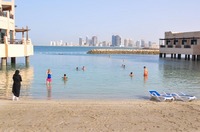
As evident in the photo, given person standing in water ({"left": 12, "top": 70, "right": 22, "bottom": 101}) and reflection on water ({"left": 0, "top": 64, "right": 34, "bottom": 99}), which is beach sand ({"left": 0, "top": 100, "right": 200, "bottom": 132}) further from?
reflection on water ({"left": 0, "top": 64, "right": 34, "bottom": 99})

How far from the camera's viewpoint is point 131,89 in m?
23.2

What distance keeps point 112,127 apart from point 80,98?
817 cm

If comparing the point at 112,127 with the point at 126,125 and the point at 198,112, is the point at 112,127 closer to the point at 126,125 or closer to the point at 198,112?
the point at 126,125

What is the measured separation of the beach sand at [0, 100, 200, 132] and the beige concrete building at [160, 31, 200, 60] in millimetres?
57517

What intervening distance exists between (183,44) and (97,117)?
69201 mm

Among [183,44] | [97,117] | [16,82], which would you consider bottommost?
[97,117]

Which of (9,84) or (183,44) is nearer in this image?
(9,84)

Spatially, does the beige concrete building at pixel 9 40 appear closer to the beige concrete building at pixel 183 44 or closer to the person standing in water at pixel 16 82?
the person standing in water at pixel 16 82

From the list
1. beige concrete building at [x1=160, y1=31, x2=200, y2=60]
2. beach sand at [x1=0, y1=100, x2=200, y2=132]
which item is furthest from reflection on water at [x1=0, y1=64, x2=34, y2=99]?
A: beige concrete building at [x1=160, y1=31, x2=200, y2=60]

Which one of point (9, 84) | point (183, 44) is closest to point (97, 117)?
point (9, 84)

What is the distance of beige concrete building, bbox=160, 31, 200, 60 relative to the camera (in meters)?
69.6

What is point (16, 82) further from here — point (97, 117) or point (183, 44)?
point (183, 44)

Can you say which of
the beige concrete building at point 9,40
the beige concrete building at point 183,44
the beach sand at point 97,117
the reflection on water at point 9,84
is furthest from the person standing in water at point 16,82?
the beige concrete building at point 183,44

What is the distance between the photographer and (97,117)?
1194 cm
